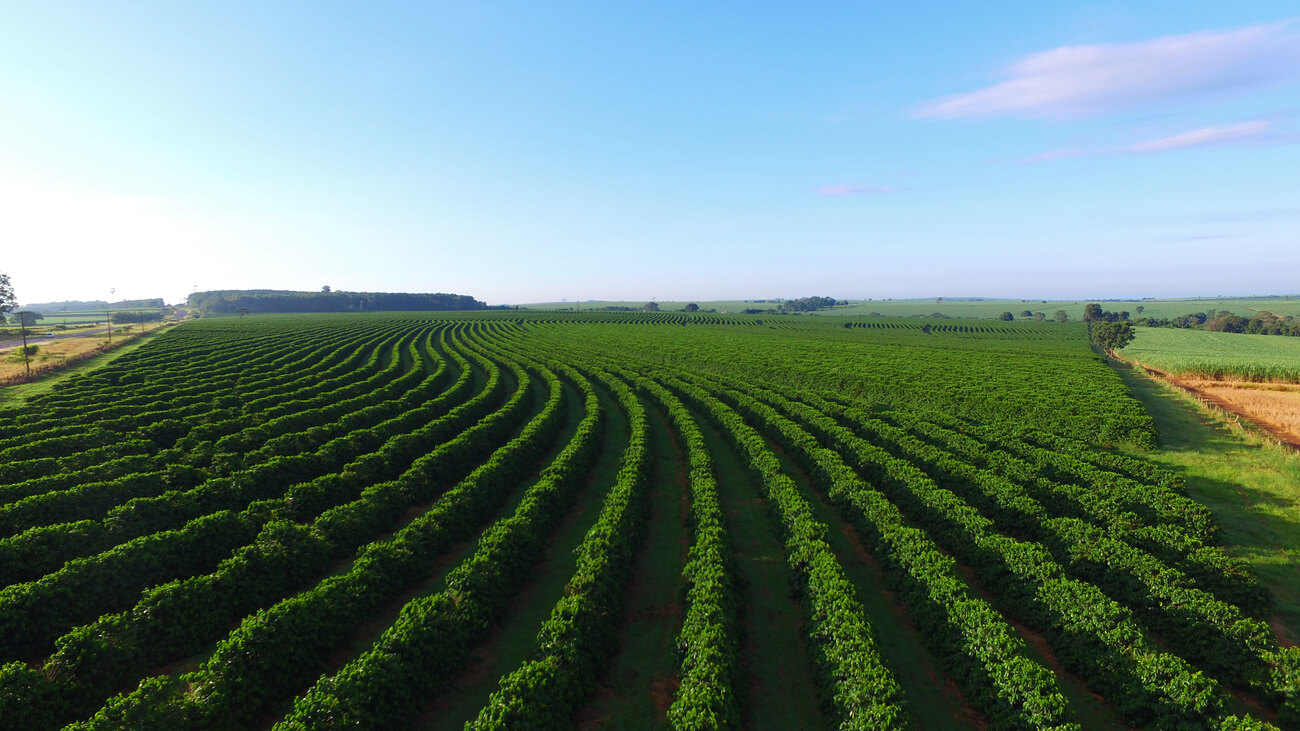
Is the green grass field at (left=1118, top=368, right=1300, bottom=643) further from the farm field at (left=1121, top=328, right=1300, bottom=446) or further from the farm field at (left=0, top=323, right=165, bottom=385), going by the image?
the farm field at (left=0, top=323, right=165, bottom=385)

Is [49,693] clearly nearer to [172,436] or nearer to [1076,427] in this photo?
[172,436]

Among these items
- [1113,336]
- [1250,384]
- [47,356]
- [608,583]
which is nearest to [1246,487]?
[608,583]

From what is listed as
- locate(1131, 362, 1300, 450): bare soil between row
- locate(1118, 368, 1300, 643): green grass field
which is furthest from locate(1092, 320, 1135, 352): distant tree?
locate(1118, 368, 1300, 643): green grass field

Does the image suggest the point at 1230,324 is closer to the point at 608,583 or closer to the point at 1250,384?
the point at 1250,384

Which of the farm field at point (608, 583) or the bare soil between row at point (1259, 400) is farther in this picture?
the bare soil between row at point (1259, 400)

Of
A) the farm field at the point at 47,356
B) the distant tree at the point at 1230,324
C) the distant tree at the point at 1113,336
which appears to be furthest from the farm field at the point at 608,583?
the distant tree at the point at 1230,324

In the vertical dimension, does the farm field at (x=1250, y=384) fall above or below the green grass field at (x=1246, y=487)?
above

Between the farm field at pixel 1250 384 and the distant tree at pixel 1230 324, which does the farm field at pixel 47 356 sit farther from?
the distant tree at pixel 1230 324

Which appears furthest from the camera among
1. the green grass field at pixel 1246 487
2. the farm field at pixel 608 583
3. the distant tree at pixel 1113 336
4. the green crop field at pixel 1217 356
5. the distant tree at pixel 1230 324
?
the distant tree at pixel 1230 324

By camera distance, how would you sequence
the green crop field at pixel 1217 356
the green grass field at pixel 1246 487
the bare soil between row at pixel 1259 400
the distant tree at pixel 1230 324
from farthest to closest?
the distant tree at pixel 1230 324 < the green crop field at pixel 1217 356 < the bare soil between row at pixel 1259 400 < the green grass field at pixel 1246 487
